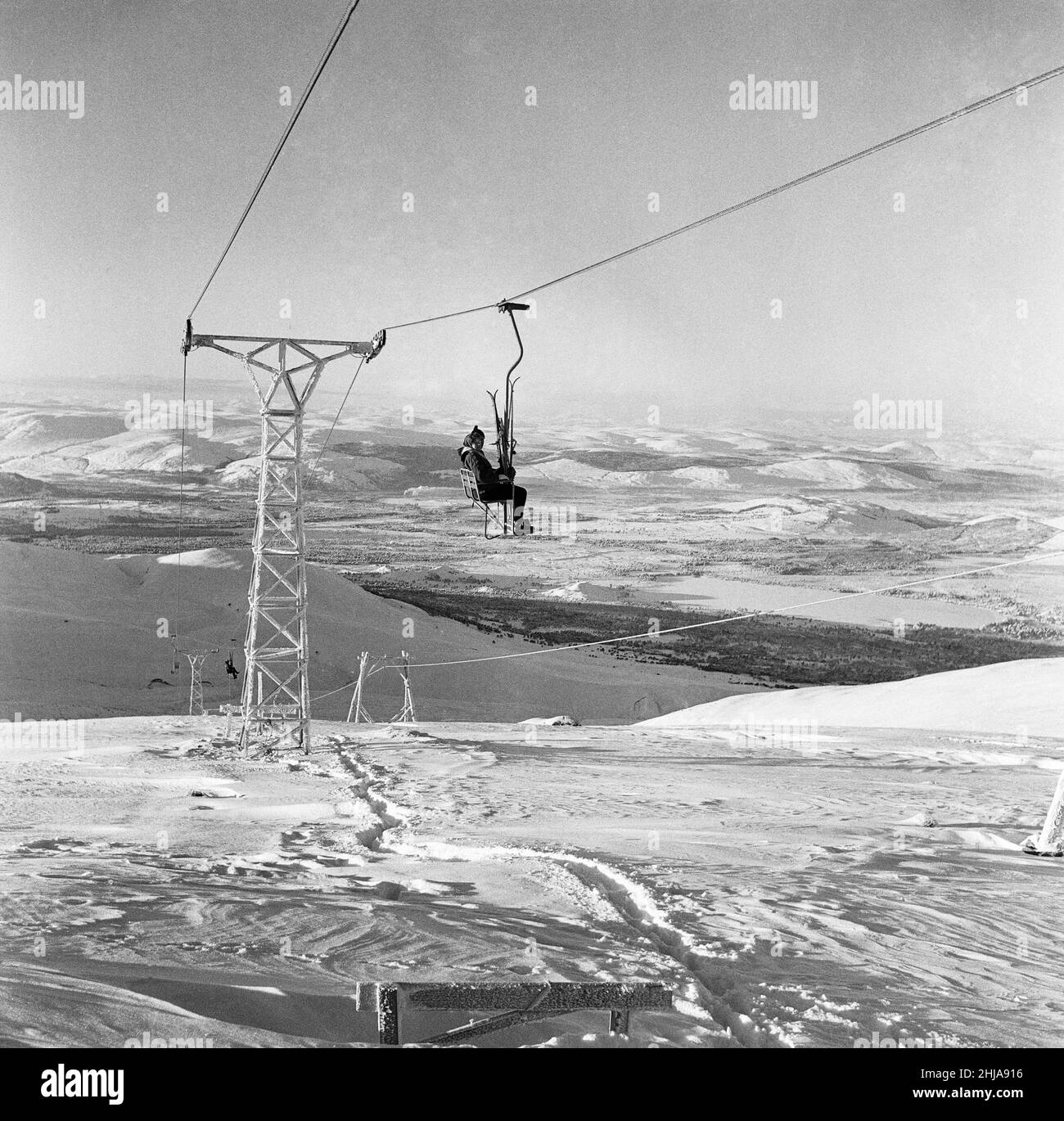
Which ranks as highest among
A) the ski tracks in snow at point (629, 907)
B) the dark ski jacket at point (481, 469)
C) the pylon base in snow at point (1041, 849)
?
the dark ski jacket at point (481, 469)

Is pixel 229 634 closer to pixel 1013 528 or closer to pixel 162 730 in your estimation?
pixel 162 730

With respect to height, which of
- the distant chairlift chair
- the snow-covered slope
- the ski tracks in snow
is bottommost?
the snow-covered slope

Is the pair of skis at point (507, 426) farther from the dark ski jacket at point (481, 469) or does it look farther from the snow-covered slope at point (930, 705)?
the snow-covered slope at point (930, 705)

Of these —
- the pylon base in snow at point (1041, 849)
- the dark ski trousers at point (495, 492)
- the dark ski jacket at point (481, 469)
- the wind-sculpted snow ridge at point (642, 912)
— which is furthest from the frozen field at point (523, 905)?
the dark ski jacket at point (481, 469)

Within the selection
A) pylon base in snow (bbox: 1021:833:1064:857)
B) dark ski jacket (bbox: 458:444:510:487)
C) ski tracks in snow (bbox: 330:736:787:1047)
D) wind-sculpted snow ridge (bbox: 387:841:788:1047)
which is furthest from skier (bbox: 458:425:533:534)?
pylon base in snow (bbox: 1021:833:1064:857)

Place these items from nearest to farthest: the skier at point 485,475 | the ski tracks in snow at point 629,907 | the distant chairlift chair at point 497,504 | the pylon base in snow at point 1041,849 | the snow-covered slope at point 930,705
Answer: the ski tracks in snow at point 629,907, the pylon base in snow at point 1041,849, the skier at point 485,475, the distant chairlift chair at point 497,504, the snow-covered slope at point 930,705

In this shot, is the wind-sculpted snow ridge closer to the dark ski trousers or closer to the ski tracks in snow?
the ski tracks in snow

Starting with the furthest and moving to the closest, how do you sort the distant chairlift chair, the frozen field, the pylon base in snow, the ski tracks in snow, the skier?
1. the distant chairlift chair
2. the skier
3. the pylon base in snow
4. the ski tracks in snow
5. the frozen field

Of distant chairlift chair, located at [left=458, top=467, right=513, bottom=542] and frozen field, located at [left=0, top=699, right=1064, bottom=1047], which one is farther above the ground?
distant chairlift chair, located at [left=458, top=467, right=513, bottom=542]

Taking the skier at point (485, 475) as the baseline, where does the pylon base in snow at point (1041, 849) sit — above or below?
below

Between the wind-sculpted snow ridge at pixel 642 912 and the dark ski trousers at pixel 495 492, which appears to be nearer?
the wind-sculpted snow ridge at pixel 642 912
